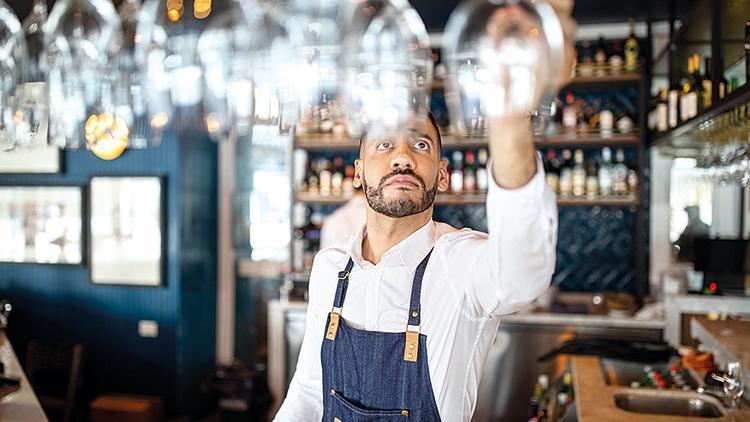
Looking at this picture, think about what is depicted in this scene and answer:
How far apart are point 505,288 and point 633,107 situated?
443cm

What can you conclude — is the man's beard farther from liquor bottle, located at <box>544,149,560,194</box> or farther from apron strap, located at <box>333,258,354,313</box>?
liquor bottle, located at <box>544,149,560,194</box>

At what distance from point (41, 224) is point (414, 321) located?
4.87 metres

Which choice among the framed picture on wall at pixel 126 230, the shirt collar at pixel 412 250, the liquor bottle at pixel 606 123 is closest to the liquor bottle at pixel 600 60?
the liquor bottle at pixel 606 123

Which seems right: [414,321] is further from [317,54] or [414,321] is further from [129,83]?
[129,83]

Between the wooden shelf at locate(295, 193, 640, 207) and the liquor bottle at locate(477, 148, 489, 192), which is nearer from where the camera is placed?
the wooden shelf at locate(295, 193, 640, 207)

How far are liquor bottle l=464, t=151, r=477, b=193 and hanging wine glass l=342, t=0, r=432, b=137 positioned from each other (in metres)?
4.02

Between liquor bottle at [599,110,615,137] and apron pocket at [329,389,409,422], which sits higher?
liquor bottle at [599,110,615,137]

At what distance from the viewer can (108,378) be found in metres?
5.67

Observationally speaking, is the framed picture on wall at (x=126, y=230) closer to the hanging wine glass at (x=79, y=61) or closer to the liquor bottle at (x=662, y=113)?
the liquor bottle at (x=662, y=113)

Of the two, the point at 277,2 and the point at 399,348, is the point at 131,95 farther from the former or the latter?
the point at 399,348

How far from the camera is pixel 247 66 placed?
4.84 feet

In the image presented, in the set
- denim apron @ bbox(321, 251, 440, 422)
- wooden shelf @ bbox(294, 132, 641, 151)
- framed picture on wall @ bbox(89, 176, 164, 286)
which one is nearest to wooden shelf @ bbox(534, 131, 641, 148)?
wooden shelf @ bbox(294, 132, 641, 151)

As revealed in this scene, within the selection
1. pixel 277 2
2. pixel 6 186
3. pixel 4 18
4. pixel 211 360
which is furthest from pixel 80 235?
pixel 277 2

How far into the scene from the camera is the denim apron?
1789 mm
